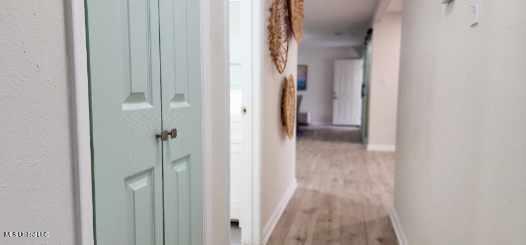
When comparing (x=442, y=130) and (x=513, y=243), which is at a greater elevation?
(x=442, y=130)

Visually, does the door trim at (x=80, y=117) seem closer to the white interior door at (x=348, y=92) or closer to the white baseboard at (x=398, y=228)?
the white baseboard at (x=398, y=228)

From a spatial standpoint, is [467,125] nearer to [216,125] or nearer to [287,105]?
[216,125]

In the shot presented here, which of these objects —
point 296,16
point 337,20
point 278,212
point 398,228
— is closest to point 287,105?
point 296,16

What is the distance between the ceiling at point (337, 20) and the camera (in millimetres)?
5074

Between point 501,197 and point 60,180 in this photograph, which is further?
point 501,197

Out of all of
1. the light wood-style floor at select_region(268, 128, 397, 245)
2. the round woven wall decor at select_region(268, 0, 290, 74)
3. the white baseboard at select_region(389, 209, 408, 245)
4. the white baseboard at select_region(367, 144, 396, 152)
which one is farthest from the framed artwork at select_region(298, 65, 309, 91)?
the white baseboard at select_region(389, 209, 408, 245)

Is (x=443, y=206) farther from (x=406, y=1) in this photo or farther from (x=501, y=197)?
(x=406, y=1)

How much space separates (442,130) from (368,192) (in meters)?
2.28

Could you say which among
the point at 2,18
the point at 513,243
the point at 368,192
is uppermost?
the point at 2,18

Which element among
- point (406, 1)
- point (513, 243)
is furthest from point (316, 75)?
point (513, 243)

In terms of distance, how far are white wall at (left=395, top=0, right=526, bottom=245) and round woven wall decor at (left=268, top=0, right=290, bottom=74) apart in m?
0.91

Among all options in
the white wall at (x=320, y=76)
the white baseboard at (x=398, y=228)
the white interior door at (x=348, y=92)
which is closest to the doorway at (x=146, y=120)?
the white baseboard at (x=398, y=228)

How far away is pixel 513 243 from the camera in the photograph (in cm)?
84

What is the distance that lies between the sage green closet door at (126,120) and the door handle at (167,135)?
0.06ft
